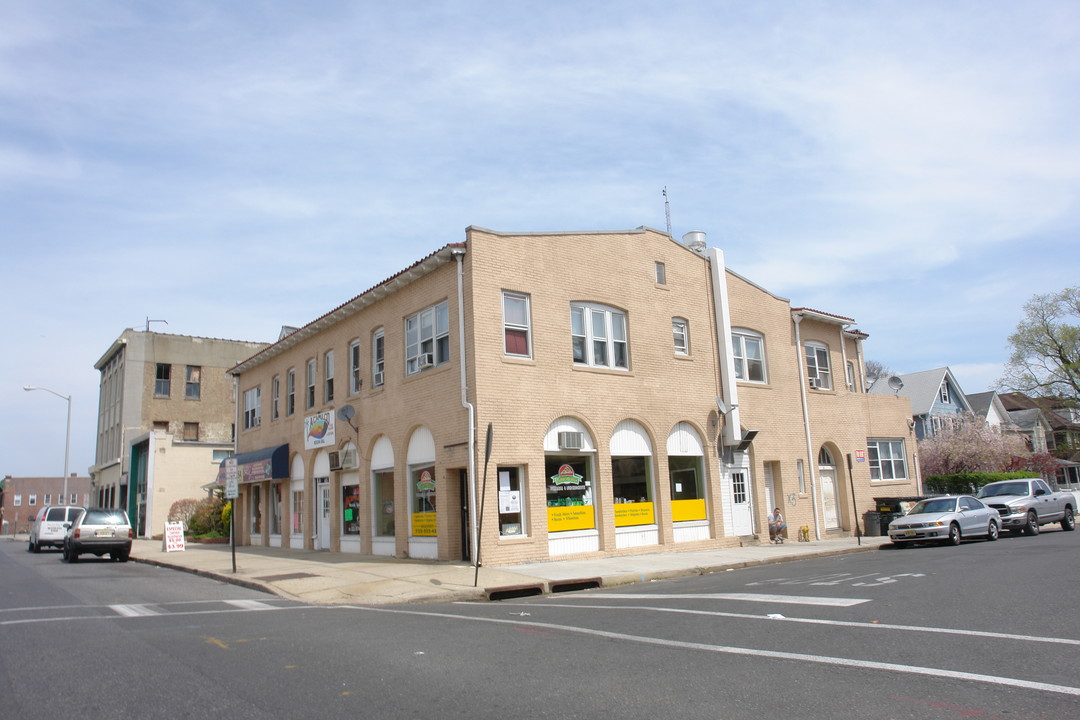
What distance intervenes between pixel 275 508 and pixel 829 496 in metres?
20.1

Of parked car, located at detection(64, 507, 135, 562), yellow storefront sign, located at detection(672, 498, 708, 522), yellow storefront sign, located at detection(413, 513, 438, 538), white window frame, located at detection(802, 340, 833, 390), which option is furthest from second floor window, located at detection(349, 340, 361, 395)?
white window frame, located at detection(802, 340, 833, 390)

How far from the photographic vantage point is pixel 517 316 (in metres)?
19.5

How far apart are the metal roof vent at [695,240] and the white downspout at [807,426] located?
465 cm

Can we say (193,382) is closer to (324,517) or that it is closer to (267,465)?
(267,465)

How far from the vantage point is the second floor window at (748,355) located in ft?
82.1

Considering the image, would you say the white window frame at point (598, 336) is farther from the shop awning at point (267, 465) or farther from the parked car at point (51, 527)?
the parked car at point (51, 527)

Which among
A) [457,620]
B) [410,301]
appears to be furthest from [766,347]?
[457,620]

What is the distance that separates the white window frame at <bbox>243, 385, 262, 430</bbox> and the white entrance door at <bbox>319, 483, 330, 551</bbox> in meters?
7.07

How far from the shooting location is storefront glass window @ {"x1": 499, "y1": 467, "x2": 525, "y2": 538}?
18.2 m

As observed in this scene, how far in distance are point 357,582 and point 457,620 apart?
18.8ft

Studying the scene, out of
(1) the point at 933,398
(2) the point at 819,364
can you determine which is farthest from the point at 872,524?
(1) the point at 933,398

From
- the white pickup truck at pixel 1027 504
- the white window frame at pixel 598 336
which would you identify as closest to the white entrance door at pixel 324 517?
the white window frame at pixel 598 336

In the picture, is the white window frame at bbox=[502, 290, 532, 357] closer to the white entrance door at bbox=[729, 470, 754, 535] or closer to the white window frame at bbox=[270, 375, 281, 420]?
the white entrance door at bbox=[729, 470, 754, 535]

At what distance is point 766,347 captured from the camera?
25844 millimetres
